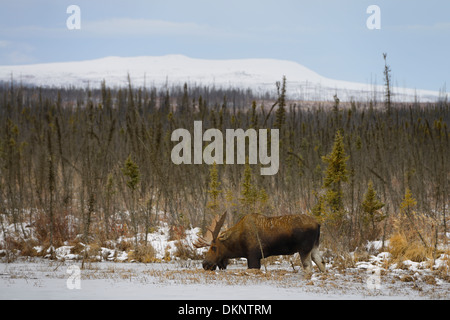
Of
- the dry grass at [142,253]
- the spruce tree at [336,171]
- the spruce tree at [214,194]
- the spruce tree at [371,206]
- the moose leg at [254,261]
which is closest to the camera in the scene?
the moose leg at [254,261]

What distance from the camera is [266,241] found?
806 cm

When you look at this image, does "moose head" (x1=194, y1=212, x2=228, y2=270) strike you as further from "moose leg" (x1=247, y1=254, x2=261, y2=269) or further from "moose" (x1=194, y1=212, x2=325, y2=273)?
"moose leg" (x1=247, y1=254, x2=261, y2=269)

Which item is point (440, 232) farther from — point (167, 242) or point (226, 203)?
point (167, 242)

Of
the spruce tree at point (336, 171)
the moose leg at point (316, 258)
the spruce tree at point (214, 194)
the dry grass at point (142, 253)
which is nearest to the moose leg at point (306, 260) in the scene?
the moose leg at point (316, 258)

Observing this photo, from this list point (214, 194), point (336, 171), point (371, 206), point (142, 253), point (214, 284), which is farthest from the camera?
point (214, 194)

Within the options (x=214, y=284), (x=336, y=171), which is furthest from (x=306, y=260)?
(x=336, y=171)

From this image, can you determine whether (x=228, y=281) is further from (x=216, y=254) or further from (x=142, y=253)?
(x=142, y=253)

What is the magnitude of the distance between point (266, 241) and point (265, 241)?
2 cm

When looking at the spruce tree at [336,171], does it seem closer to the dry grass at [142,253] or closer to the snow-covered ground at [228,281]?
the snow-covered ground at [228,281]

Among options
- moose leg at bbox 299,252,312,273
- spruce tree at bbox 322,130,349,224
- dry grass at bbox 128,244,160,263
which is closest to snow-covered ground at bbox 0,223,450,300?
moose leg at bbox 299,252,312,273

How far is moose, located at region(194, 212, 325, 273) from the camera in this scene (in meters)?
7.91

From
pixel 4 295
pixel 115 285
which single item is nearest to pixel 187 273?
pixel 115 285

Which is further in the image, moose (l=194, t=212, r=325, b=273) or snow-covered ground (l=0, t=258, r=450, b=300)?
moose (l=194, t=212, r=325, b=273)

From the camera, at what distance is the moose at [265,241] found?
791 cm
